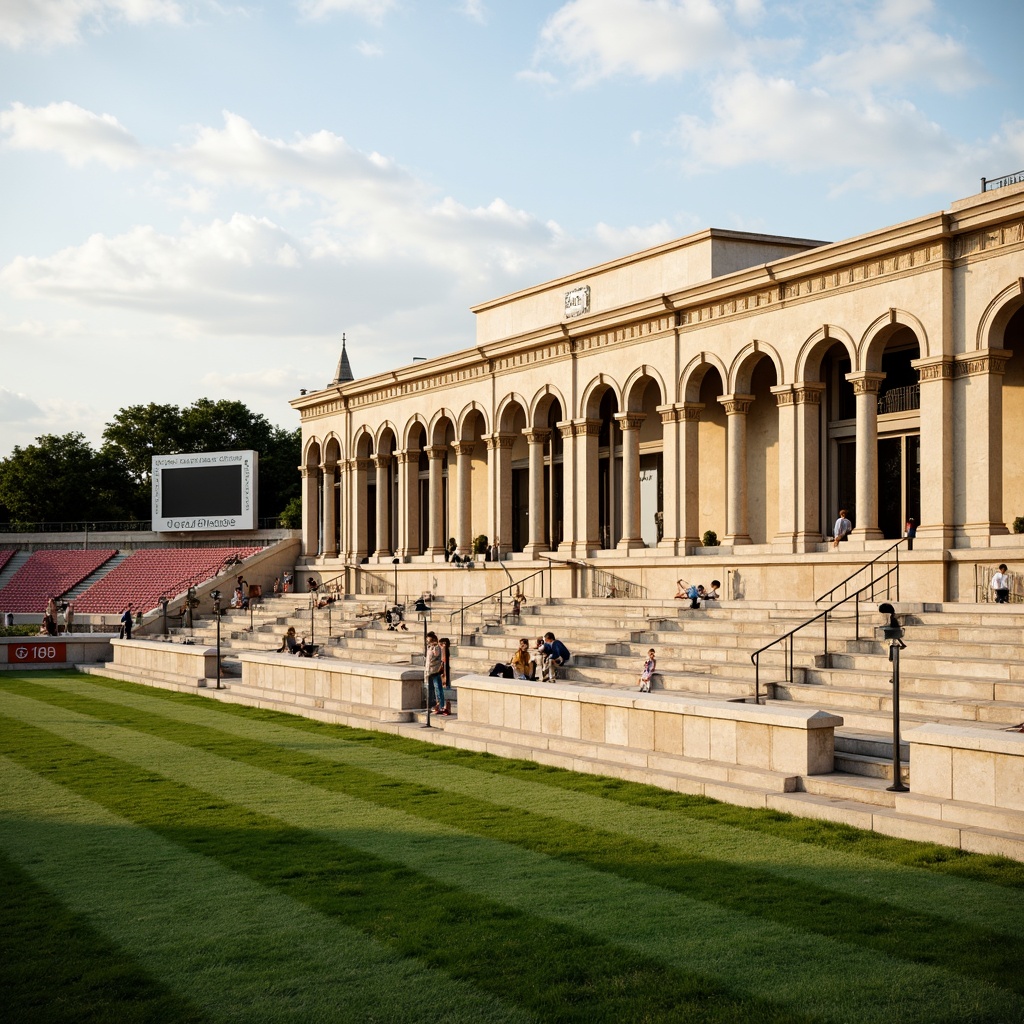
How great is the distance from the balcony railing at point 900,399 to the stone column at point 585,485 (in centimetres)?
944

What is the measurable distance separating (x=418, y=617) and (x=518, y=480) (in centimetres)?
1041

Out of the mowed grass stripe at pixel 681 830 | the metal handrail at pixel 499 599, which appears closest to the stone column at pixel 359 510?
the metal handrail at pixel 499 599

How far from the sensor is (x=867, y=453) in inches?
1068

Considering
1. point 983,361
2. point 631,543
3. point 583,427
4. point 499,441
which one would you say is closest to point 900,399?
point 983,361

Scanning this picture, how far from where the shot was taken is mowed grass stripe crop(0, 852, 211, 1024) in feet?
23.3

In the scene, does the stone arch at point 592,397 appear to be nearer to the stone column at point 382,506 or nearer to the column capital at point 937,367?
the column capital at point 937,367

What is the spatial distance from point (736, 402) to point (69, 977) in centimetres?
2548

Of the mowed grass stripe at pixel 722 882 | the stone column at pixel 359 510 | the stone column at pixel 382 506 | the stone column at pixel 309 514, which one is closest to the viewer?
the mowed grass stripe at pixel 722 882

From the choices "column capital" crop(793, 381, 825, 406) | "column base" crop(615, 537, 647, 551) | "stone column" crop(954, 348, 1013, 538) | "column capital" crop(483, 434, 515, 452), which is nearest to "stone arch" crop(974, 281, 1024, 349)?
"stone column" crop(954, 348, 1013, 538)

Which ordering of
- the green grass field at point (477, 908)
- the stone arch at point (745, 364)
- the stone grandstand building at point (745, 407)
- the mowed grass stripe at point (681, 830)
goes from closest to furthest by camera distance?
the green grass field at point (477, 908)
the mowed grass stripe at point (681, 830)
the stone grandstand building at point (745, 407)
the stone arch at point (745, 364)

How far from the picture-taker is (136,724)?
2184cm

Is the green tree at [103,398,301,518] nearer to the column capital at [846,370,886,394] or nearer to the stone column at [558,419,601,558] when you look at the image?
the stone column at [558,419,601,558]

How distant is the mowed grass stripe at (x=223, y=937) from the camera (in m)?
7.18

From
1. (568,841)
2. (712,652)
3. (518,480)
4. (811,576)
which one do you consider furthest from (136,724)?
(518,480)
